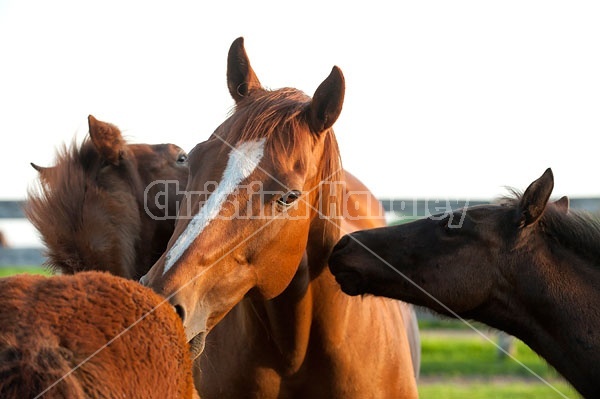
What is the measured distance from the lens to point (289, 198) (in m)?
2.82

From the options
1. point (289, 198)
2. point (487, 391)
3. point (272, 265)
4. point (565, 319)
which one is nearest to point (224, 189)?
point (289, 198)

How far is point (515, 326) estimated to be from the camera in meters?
3.40

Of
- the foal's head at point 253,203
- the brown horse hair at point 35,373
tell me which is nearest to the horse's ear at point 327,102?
the foal's head at point 253,203

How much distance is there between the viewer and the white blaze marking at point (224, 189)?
2.54 m

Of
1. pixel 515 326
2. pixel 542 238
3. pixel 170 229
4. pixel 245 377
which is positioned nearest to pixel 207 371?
pixel 245 377

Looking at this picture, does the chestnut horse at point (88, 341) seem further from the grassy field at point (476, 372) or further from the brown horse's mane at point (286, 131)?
the grassy field at point (476, 372)

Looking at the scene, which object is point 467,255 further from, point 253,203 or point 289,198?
point 253,203

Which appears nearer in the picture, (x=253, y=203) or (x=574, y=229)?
(x=253, y=203)

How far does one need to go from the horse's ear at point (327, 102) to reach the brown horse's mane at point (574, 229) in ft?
3.52

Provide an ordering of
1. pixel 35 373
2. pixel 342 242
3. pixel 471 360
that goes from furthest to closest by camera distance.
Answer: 1. pixel 471 360
2. pixel 342 242
3. pixel 35 373

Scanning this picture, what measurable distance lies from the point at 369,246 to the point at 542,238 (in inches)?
32.6

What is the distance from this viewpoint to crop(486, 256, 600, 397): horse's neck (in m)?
3.20

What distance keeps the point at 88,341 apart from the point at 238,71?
1894 mm

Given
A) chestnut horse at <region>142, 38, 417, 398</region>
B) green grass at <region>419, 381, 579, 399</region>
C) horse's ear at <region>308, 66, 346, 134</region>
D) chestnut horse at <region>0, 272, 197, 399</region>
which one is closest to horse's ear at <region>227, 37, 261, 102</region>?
chestnut horse at <region>142, 38, 417, 398</region>
